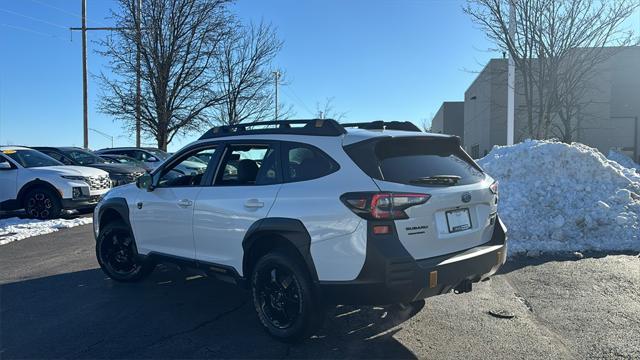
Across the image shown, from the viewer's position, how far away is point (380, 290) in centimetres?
381

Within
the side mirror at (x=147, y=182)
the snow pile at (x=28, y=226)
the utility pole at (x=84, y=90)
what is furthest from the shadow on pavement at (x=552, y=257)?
the utility pole at (x=84, y=90)

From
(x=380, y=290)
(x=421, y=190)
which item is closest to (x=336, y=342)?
(x=380, y=290)

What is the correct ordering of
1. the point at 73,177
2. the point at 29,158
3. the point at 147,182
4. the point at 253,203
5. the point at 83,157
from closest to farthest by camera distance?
the point at 253,203 → the point at 147,182 → the point at 73,177 → the point at 29,158 → the point at 83,157

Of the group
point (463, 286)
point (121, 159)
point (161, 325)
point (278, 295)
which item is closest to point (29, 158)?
point (121, 159)

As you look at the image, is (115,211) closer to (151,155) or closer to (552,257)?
(552,257)

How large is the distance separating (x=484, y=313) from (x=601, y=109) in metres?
41.0

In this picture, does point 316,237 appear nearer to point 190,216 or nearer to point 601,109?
point 190,216

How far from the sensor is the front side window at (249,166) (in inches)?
182

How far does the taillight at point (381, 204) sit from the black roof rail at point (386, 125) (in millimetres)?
1174

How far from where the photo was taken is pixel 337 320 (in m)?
4.98

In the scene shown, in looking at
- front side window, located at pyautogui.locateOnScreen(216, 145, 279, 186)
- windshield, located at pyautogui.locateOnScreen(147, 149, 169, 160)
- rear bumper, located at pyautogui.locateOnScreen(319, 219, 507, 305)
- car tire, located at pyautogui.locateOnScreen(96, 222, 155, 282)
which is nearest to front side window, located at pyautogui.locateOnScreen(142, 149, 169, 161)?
windshield, located at pyautogui.locateOnScreen(147, 149, 169, 160)

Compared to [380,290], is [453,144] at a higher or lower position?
higher

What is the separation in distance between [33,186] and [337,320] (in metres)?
9.67

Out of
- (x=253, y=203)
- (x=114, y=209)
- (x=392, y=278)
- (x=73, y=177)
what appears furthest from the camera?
(x=73, y=177)
